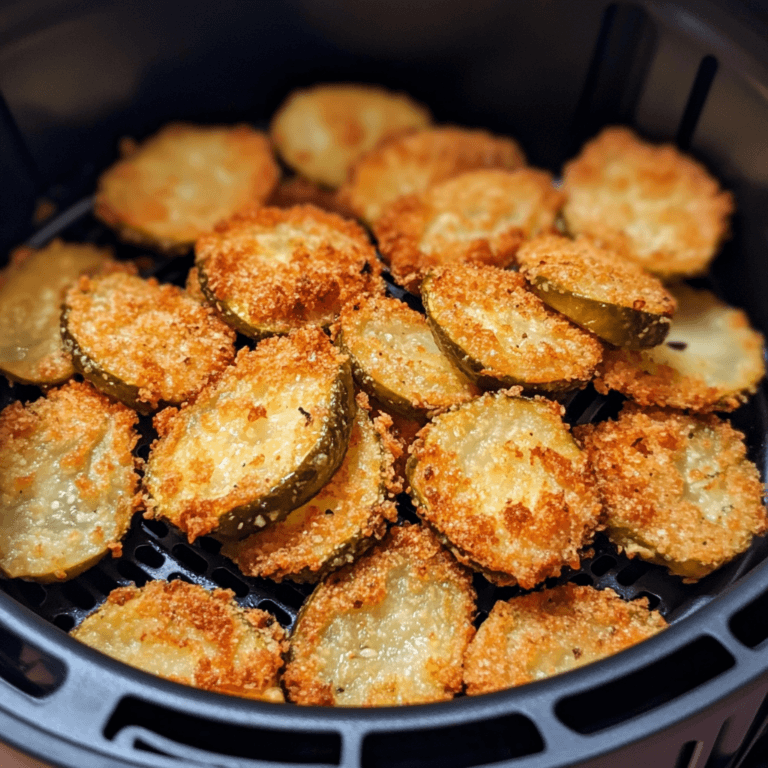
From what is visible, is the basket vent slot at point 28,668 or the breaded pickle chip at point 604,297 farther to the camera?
the breaded pickle chip at point 604,297

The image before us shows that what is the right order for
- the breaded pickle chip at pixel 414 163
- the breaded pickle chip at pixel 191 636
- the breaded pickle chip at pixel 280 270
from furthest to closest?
1. the breaded pickle chip at pixel 414 163
2. the breaded pickle chip at pixel 280 270
3. the breaded pickle chip at pixel 191 636

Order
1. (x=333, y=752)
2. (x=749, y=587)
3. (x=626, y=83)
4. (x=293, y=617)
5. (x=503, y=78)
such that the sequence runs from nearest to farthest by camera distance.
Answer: (x=333, y=752) → (x=749, y=587) → (x=293, y=617) → (x=626, y=83) → (x=503, y=78)

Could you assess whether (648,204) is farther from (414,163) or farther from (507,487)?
(507,487)

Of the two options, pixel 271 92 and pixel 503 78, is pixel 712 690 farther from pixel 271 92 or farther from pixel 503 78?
pixel 271 92

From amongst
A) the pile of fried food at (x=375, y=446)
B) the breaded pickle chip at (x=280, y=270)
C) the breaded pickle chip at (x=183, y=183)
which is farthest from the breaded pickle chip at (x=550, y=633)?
the breaded pickle chip at (x=183, y=183)

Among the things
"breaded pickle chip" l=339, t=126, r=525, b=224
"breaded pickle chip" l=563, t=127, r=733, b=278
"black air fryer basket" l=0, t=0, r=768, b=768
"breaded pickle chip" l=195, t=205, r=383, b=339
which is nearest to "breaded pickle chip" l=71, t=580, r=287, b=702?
"black air fryer basket" l=0, t=0, r=768, b=768

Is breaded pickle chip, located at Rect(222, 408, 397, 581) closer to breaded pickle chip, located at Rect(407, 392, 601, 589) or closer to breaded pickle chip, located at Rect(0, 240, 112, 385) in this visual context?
breaded pickle chip, located at Rect(407, 392, 601, 589)

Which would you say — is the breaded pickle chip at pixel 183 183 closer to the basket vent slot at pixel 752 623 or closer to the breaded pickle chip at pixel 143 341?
the breaded pickle chip at pixel 143 341

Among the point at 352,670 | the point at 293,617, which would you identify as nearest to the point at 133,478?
the point at 293,617
